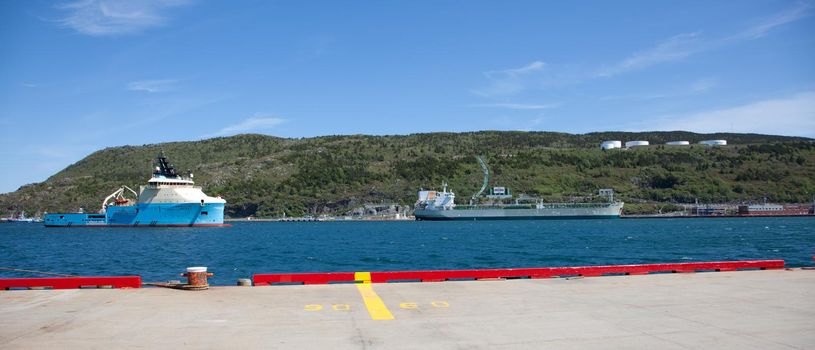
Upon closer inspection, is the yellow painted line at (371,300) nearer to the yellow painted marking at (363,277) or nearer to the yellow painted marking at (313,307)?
the yellow painted marking at (363,277)

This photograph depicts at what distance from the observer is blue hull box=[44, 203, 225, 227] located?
92.8 metres

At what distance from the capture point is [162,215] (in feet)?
306

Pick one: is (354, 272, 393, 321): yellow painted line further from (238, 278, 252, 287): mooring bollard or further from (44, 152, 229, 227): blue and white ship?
(44, 152, 229, 227): blue and white ship

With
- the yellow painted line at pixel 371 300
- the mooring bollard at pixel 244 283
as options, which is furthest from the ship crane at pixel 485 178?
the mooring bollard at pixel 244 283

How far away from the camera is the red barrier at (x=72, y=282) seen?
16.0 meters

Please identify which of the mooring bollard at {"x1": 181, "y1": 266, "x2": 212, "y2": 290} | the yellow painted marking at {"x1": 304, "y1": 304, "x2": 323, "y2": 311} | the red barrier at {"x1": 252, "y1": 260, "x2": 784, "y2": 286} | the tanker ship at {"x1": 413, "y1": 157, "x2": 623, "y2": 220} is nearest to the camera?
the yellow painted marking at {"x1": 304, "y1": 304, "x2": 323, "y2": 311}

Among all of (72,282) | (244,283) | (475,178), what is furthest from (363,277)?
(475,178)

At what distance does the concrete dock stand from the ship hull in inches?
4715

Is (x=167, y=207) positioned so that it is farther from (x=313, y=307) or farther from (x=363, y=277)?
(x=313, y=307)

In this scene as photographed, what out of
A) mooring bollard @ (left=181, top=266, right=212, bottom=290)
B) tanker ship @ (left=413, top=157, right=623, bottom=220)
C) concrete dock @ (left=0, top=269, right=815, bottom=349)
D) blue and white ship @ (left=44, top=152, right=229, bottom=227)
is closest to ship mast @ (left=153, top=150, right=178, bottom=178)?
blue and white ship @ (left=44, top=152, right=229, bottom=227)

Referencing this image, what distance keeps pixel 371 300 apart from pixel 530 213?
12503 cm

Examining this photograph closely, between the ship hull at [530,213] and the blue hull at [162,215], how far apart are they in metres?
53.3

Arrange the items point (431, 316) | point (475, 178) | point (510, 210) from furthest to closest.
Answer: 1. point (475, 178)
2. point (510, 210)
3. point (431, 316)

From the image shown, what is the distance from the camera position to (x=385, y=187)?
561 ft
